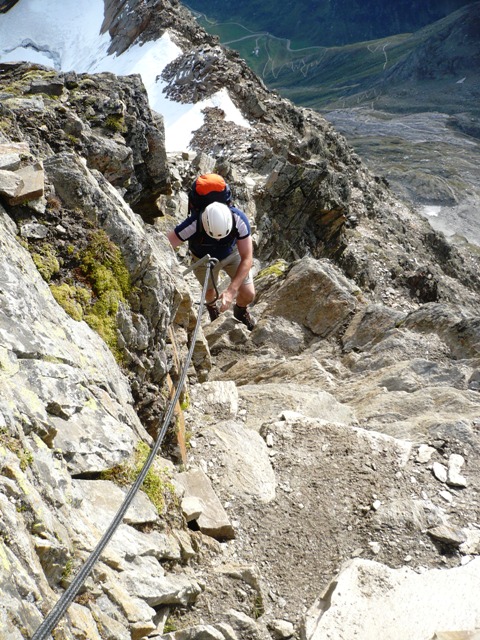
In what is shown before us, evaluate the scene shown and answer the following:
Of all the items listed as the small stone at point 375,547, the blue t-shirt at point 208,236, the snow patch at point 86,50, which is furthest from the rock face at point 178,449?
the snow patch at point 86,50

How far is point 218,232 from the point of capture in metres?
11.8

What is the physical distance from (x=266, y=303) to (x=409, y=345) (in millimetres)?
4550

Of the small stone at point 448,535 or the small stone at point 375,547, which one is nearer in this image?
the small stone at point 375,547

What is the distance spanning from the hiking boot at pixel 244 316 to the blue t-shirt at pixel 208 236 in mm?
2742

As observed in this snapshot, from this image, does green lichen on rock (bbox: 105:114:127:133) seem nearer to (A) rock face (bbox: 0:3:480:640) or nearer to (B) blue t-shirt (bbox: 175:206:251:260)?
(A) rock face (bbox: 0:3:480:640)

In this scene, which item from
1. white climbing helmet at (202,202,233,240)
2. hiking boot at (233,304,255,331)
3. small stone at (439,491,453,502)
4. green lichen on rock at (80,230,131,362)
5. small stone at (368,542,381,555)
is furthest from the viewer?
→ hiking boot at (233,304,255,331)

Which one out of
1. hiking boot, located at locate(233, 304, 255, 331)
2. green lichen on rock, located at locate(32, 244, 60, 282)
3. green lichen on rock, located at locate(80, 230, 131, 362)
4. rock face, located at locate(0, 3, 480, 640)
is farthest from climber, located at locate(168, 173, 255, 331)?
green lichen on rock, located at locate(32, 244, 60, 282)

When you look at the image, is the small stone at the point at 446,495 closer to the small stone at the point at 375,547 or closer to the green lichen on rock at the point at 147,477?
the small stone at the point at 375,547

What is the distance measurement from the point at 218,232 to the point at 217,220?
28cm

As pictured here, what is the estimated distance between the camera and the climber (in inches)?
455

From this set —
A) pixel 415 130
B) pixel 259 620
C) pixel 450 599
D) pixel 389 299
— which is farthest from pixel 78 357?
pixel 415 130

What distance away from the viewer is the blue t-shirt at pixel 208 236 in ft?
39.9

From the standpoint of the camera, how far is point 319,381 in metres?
13.3

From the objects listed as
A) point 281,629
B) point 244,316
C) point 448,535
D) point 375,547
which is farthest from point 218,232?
point 281,629
